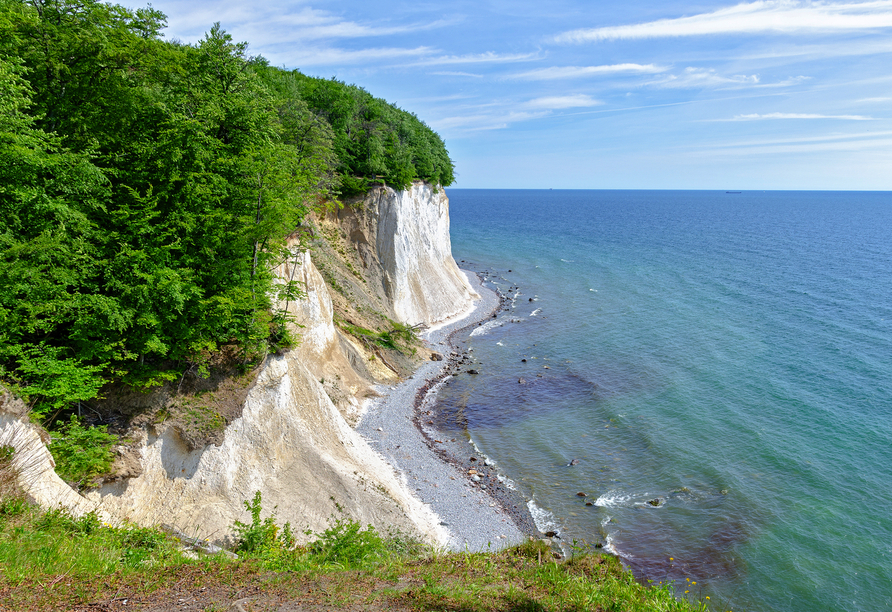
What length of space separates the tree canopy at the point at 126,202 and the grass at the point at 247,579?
19.6ft

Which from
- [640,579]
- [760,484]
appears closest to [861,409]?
[760,484]

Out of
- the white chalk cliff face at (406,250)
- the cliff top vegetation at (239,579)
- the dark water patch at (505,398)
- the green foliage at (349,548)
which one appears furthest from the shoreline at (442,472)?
the white chalk cliff face at (406,250)

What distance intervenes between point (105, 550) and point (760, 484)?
2858 cm

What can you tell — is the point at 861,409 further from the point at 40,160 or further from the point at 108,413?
the point at 40,160

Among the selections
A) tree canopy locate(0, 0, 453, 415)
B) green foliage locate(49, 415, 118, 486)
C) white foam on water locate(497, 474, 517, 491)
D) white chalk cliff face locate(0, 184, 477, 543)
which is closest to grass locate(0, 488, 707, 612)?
white chalk cliff face locate(0, 184, 477, 543)

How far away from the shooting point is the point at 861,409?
32.5 m

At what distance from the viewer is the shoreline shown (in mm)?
22812

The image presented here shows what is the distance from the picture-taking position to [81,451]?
15.6m

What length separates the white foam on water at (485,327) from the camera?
50844mm

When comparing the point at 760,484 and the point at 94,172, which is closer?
the point at 94,172

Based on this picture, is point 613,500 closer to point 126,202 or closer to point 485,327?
point 126,202

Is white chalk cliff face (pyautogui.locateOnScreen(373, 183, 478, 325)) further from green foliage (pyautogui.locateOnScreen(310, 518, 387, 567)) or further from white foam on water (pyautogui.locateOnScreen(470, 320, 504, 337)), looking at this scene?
green foliage (pyautogui.locateOnScreen(310, 518, 387, 567))

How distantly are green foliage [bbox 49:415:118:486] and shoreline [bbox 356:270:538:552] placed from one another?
13284 mm

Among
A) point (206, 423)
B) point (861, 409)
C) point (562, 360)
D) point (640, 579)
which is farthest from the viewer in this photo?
point (562, 360)
